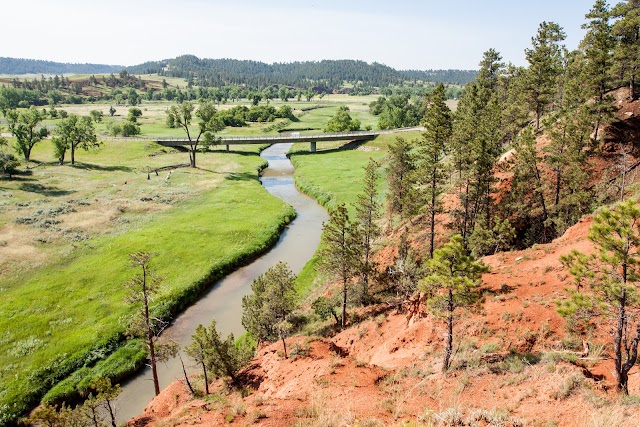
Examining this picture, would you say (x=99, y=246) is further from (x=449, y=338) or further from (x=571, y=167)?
(x=571, y=167)

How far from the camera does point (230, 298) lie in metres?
46.7

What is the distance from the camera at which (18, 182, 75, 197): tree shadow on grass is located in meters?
75.0

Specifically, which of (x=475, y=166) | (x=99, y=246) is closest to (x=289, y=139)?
(x=99, y=246)

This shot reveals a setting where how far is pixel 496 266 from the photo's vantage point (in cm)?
3266

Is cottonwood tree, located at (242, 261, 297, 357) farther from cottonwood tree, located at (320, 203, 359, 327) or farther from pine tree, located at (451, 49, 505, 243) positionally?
pine tree, located at (451, 49, 505, 243)

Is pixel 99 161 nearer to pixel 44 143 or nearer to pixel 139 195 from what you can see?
pixel 44 143

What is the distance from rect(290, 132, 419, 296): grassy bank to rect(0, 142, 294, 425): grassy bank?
10290 mm

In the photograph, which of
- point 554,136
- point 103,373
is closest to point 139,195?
point 103,373

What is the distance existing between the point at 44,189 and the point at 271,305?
68.2 metres

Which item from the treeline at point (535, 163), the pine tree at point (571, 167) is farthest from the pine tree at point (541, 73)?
the pine tree at point (571, 167)

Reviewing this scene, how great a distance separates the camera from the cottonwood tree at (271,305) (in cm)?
3141

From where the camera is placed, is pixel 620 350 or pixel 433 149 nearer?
pixel 620 350

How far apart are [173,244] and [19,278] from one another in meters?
17.8

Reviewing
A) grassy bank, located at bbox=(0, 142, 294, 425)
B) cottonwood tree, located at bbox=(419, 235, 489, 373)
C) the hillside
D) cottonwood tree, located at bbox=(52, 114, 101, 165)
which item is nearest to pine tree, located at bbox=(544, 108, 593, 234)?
the hillside
